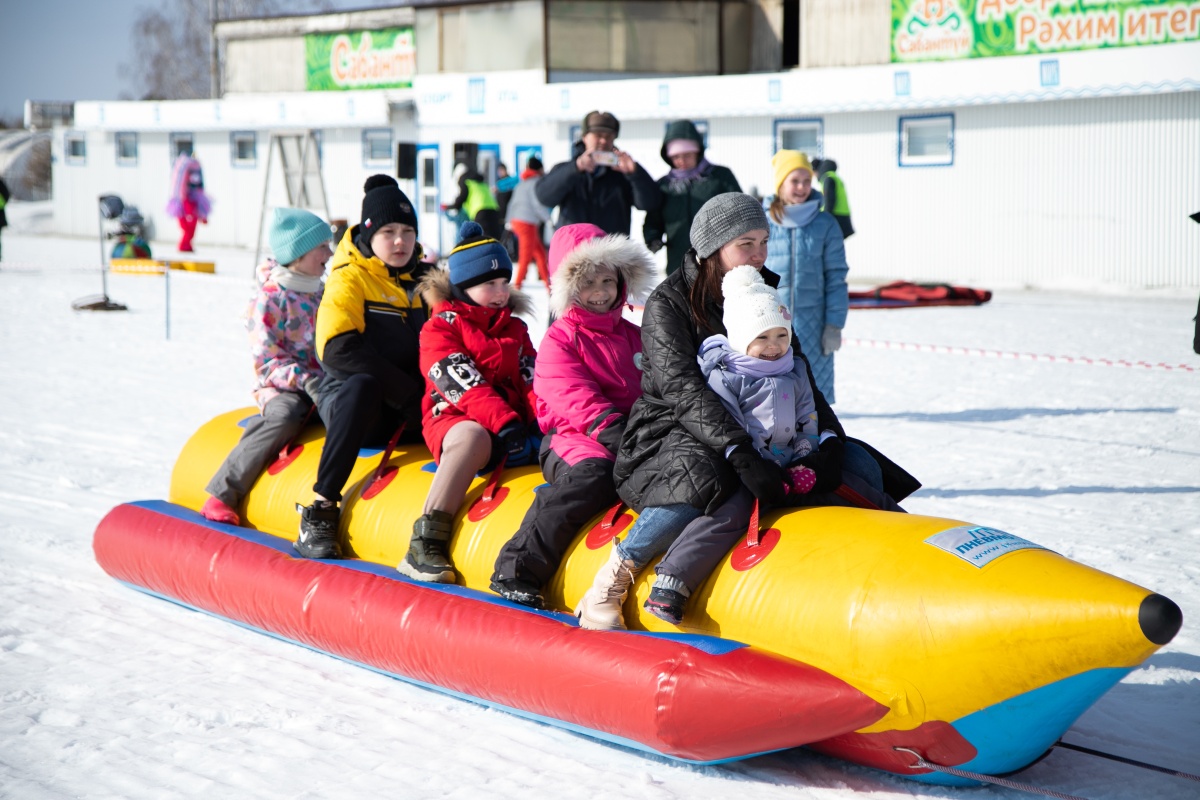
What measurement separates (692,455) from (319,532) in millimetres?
1589

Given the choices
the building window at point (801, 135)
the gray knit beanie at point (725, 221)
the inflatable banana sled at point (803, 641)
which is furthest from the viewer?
the building window at point (801, 135)

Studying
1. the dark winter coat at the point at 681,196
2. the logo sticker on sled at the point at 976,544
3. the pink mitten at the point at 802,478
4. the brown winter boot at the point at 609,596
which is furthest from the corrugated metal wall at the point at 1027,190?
the brown winter boot at the point at 609,596

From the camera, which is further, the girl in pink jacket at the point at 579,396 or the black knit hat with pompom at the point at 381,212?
the black knit hat with pompom at the point at 381,212

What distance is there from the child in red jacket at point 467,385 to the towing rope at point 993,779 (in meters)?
1.67

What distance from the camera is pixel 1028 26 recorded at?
17438 millimetres

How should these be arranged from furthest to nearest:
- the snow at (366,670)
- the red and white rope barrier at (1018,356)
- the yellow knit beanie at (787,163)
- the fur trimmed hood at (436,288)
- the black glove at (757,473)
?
the red and white rope barrier at (1018,356)
the yellow knit beanie at (787,163)
the fur trimmed hood at (436,288)
the black glove at (757,473)
the snow at (366,670)

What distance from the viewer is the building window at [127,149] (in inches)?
1155

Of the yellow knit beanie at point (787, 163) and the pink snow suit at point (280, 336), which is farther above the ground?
the yellow knit beanie at point (787, 163)

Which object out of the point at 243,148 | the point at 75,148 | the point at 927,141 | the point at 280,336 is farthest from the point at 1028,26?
the point at 75,148

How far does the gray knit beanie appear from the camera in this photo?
3.85 m

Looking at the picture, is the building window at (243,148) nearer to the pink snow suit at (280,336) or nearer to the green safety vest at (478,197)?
the green safety vest at (478,197)

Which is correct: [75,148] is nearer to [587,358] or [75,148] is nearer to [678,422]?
[587,358]

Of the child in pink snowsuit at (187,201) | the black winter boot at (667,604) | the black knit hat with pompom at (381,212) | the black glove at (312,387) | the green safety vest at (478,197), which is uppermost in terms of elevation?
the child in pink snowsuit at (187,201)

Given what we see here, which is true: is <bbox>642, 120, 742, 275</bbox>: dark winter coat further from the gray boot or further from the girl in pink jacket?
the gray boot
